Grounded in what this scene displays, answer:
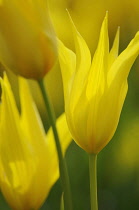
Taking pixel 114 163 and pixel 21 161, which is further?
pixel 114 163

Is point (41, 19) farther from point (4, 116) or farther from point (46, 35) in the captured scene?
point (4, 116)

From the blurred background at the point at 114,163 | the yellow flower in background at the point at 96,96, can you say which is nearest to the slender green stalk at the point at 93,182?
the yellow flower in background at the point at 96,96

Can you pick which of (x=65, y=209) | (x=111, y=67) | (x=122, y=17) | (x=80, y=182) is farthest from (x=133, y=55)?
(x=122, y=17)

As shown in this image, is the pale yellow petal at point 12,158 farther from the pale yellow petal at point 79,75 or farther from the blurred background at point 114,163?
the blurred background at point 114,163

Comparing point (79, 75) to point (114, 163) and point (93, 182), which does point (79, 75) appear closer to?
point (93, 182)

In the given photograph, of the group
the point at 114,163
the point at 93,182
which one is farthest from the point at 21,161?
the point at 114,163

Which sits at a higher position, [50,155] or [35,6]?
[35,6]
